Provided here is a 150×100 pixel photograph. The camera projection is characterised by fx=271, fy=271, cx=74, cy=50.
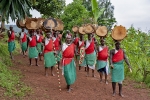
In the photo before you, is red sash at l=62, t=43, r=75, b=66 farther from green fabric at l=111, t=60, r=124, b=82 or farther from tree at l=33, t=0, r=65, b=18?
tree at l=33, t=0, r=65, b=18

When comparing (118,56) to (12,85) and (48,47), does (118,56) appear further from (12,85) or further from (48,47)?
(12,85)

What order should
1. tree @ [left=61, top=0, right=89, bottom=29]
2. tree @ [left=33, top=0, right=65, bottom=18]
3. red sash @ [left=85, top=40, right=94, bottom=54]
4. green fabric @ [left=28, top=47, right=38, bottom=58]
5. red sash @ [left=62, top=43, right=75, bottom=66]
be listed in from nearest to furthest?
red sash @ [left=62, top=43, right=75, bottom=66] → red sash @ [left=85, top=40, right=94, bottom=54] → green fabric @ [left=28, top=47, right=38, bottom=58] → tree @ [left=33, top=0, right=65, bottom=18] → tree @ [left=61, top=0, right=89, bottom=29]

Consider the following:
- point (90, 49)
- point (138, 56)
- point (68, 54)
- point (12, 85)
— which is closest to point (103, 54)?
point (90, 49)

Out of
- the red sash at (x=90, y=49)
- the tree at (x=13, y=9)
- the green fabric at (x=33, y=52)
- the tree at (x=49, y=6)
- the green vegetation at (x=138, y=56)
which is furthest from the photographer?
the tree at (x=49, y=6)

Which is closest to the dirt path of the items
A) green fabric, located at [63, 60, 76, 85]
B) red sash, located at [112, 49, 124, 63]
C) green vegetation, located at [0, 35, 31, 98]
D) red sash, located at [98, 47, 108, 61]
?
green vegetation, located at [0, 35, 31, 98]

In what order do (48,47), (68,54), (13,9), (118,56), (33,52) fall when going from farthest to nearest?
(33,52) < (48,47) < (68,54) < (118,56) < (13,9)

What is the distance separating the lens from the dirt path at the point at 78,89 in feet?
25.1

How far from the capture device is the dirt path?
7.64 meters

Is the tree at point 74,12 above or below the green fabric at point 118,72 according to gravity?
above

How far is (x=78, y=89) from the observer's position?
27.7 feet

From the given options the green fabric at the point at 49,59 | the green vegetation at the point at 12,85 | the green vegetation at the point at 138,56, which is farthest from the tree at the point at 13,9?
the green vegetation at the point at 138,56

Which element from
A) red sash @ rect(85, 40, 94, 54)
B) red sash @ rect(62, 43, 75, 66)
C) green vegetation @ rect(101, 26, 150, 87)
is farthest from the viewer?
green vegetation @ rect(101, 26, 150, 87)

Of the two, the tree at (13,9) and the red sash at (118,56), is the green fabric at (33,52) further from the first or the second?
the red sash at (118,56)

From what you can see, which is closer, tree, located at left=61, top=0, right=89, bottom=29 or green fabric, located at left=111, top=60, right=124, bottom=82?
green fabric, located at left=111, top=60, right=124, bottom=82
